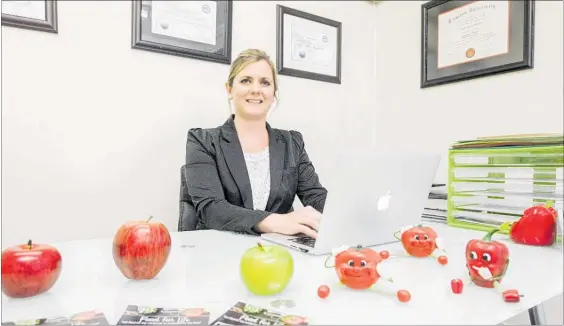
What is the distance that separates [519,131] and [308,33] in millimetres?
1134

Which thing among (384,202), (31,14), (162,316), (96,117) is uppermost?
(31,14)

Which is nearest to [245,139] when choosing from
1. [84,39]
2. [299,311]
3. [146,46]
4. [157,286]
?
[146,46]

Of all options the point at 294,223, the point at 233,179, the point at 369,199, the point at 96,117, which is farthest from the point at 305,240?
the point at 96,117

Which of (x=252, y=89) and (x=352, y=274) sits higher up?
(x=252, y=89)

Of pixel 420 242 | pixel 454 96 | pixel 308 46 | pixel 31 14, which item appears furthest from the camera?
pixel 308 46

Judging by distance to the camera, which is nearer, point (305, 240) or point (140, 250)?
point (140, 250)

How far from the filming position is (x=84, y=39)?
1.53m

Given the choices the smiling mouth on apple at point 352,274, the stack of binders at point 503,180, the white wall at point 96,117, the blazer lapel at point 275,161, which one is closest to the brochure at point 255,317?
the smiling mouth on apple at point 352,274

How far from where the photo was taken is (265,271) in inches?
23.6

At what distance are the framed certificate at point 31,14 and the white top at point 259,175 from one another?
89 centimetres

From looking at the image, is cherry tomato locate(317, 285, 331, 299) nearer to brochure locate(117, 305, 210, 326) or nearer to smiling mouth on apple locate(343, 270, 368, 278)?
smiling mouth on apple locate(343, 270, 368, 278)

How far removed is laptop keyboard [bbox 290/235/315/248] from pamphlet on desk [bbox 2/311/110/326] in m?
0.49

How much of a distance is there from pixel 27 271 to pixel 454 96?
1885 mm

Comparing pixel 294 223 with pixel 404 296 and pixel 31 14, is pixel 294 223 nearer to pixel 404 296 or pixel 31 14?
pixel 404 296
